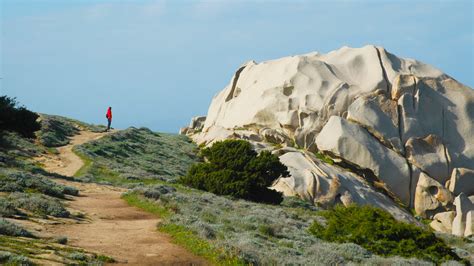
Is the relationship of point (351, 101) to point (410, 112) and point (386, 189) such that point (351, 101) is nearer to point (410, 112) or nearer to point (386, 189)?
point (410, 112)

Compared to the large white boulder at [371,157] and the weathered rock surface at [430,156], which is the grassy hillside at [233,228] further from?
the weathered rock surface at [430,156]

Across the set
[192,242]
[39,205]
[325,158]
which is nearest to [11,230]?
[192,242]

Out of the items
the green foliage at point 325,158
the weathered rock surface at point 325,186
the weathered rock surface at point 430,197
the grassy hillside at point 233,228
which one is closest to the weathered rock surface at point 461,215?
the weathered rock surface at point 325,186

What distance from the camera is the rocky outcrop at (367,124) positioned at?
52094 mm

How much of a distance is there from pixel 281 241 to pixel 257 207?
34.8 feet

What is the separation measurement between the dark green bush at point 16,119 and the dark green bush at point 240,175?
10.8m

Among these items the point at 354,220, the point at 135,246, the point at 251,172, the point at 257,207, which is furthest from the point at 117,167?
the point at 135,246

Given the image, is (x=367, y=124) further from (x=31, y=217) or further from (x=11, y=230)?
(x=11, y=230)

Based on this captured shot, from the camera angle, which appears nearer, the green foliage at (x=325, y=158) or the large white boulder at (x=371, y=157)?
the large white boulder at (x=371, y=157)

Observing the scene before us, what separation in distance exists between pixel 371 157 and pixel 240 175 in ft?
59.1

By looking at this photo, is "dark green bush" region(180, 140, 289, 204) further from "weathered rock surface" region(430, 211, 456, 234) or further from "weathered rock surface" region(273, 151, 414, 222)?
"weathered rock surface" region(430, 211, 456, 234)

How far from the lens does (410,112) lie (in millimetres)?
57469

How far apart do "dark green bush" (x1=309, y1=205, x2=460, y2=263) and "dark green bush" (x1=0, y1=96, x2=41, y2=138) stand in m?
22.8

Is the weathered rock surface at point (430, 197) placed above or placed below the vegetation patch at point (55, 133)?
below
